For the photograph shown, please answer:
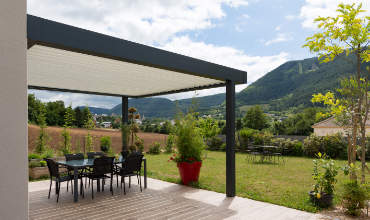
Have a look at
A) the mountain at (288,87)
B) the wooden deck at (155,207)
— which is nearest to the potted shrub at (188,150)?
the wooden deck at (155,207)

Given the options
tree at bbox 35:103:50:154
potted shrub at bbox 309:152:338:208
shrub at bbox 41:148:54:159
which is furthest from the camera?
tree at bbox 35:103:50:154

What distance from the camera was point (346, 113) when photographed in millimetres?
4645

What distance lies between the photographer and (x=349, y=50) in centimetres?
445

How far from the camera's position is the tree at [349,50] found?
4.18 m

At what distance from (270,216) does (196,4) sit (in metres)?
6.87

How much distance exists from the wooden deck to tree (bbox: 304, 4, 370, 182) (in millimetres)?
1748

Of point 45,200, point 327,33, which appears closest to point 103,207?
point 45,200

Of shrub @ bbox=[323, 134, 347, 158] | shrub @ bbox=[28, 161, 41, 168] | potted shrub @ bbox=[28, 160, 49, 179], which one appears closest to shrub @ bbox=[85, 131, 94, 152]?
potted shrub @ bbox=[28, 160, 49, 179]

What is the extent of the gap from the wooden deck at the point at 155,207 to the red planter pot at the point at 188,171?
61 cm

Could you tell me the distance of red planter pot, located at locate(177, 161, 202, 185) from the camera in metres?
6.55

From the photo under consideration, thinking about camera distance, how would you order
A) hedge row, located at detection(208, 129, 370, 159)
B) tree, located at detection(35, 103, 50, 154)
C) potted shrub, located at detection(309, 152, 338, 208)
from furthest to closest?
hedge row, located at detection(208, 129, 370, 159), tree, located at detection(35, 103, 50, 154), potted shrub, located at detection(309, 152, 338, 208)

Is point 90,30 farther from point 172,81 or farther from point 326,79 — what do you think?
point 326,79

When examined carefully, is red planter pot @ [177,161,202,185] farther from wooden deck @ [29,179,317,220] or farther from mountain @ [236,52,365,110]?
mountain @ [236,52,365,110]

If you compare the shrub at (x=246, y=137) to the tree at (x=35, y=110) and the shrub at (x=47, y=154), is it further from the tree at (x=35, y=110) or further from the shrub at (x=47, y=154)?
the tree at (x=35, y=110)
